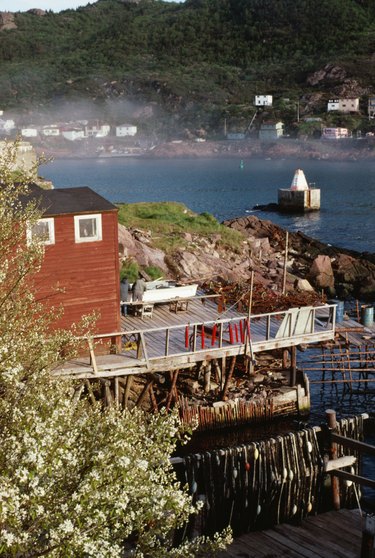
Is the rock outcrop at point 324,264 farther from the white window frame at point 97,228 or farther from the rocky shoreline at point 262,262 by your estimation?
the white window frame at point 97,228

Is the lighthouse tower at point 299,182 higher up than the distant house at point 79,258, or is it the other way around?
the distant house at point 79,258

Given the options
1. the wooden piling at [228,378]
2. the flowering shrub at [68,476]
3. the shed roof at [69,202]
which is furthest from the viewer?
the wooden piling at [228,378]

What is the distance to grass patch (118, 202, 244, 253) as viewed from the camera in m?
53.1

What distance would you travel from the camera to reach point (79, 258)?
2852cm

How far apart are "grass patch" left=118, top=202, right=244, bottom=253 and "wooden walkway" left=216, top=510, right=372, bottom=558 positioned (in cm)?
3032

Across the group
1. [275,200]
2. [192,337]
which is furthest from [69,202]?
[275,200]

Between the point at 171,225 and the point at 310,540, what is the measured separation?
38.0m

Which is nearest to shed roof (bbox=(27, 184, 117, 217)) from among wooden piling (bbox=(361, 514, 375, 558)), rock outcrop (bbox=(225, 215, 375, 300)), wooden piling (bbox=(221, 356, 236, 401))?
wooden piling (bbox=(221, 356, 236, 401))

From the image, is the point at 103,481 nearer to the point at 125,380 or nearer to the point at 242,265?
the point at 125,380

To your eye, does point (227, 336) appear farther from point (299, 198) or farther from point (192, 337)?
point (299, 198)

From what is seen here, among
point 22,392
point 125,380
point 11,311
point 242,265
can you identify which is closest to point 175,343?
point 125,380

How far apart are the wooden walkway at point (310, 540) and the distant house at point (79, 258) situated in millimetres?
9733

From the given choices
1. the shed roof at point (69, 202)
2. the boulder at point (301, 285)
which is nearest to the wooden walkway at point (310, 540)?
the shed roof at point (69, 202)

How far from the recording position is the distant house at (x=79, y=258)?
28.0 meters
